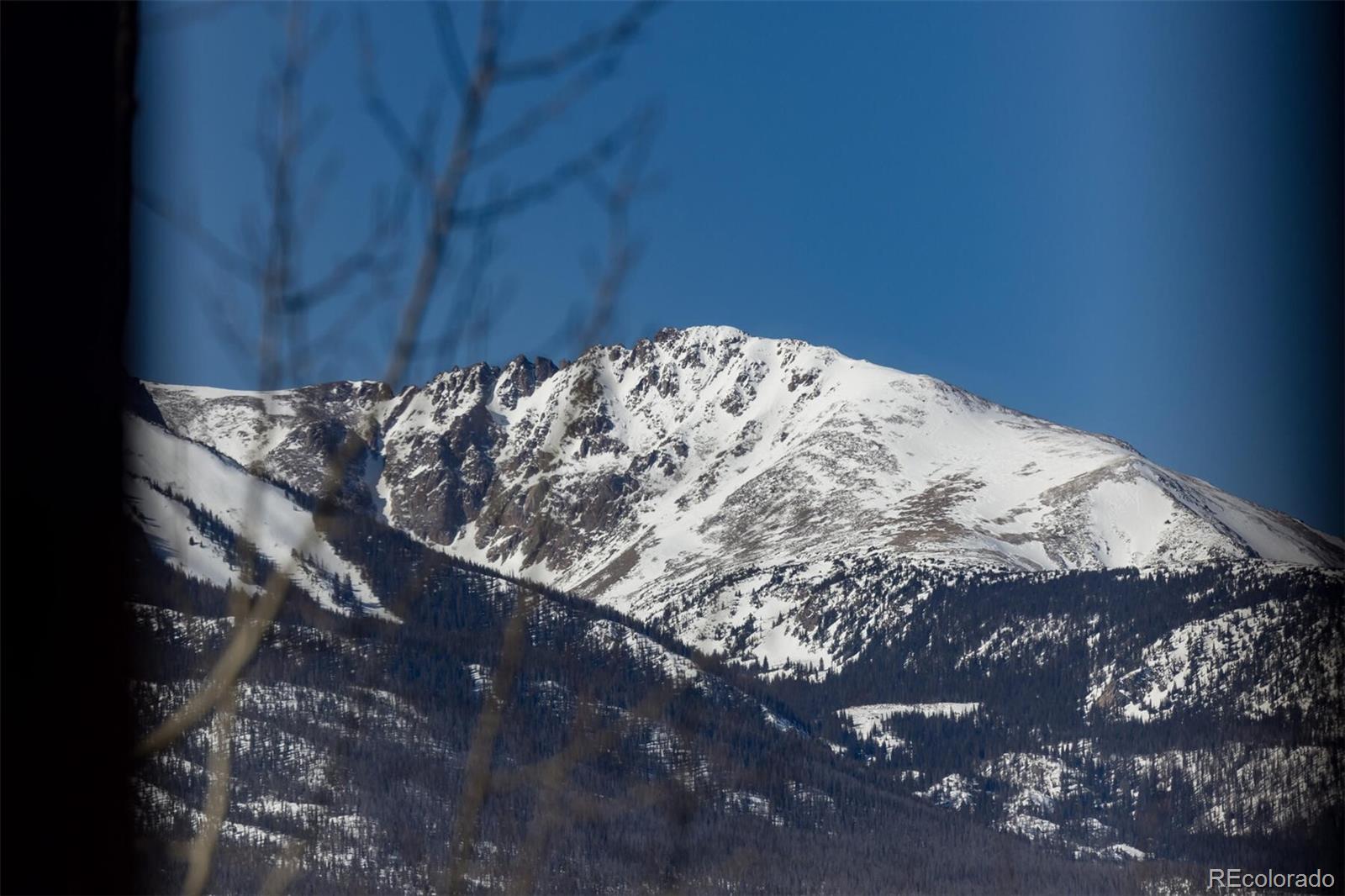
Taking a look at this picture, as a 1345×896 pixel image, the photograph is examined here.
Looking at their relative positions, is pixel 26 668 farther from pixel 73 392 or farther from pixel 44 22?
pixel 44 22

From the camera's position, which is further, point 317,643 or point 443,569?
point 317,643

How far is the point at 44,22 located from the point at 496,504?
410cm

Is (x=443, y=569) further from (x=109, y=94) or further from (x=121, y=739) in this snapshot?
(x=109, y=94)

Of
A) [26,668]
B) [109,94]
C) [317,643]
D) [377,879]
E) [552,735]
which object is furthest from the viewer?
[377,879]

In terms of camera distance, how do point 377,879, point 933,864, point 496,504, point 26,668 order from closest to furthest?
1. point 26,668
2. point 496,504
3. point 377,879
4. point 933,864

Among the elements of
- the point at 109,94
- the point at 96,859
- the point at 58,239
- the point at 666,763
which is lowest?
the point at 96,859

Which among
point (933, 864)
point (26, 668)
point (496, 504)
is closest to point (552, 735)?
point (496, 504)

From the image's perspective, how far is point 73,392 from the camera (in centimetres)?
391

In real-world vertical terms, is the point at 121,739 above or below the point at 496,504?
below

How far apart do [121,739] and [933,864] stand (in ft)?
621

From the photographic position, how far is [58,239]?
13.0 feet

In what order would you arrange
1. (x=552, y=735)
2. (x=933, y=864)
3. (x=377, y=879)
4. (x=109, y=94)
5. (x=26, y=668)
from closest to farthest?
(x=26, y=668), (x=109, y=94), (x=552, y=735), (x=377, y=879), (x=933, y=864)

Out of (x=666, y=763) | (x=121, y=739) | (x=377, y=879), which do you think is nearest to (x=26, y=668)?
(x=121, y=739)

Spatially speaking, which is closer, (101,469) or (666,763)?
(101,469)
